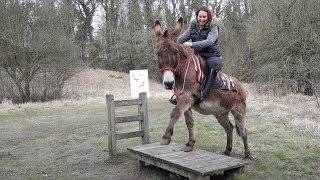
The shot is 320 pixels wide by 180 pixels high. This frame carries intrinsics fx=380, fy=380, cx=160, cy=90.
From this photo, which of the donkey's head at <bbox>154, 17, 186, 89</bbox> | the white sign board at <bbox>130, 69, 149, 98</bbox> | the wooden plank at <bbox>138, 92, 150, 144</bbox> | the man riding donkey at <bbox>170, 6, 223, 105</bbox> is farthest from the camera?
the white sign board at <bbox>130, 69, 149, 98</bbox>

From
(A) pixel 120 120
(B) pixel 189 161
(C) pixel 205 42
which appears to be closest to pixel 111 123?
(A) pixel 120 120

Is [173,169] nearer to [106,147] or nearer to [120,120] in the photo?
[120,120]

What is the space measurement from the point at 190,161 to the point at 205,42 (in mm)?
1926

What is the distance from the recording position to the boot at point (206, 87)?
6.08m

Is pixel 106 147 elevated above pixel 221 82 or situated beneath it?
situated beneath

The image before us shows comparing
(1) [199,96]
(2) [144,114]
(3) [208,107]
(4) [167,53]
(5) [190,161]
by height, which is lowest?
(5) [190,161]

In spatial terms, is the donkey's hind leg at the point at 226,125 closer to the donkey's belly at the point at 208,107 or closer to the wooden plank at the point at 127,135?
the donkey's belly at the point at 208,107

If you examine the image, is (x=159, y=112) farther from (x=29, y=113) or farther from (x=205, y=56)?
(x=205, y=56)

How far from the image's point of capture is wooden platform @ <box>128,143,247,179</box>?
5664mm

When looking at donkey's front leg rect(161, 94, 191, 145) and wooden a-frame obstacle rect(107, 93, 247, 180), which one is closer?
donkey's front leg rect(161, 94, 191, 145)

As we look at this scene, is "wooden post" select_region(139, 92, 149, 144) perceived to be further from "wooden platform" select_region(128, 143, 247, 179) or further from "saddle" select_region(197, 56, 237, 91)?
"saddle" select_region(197, 56, 237, 91)

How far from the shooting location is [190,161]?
6.09m

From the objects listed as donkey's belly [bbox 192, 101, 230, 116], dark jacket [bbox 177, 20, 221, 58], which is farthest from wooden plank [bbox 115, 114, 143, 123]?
dark jacket [bbox 177, 20, 221, 58]

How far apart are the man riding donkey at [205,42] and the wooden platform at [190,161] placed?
3.08 feet
